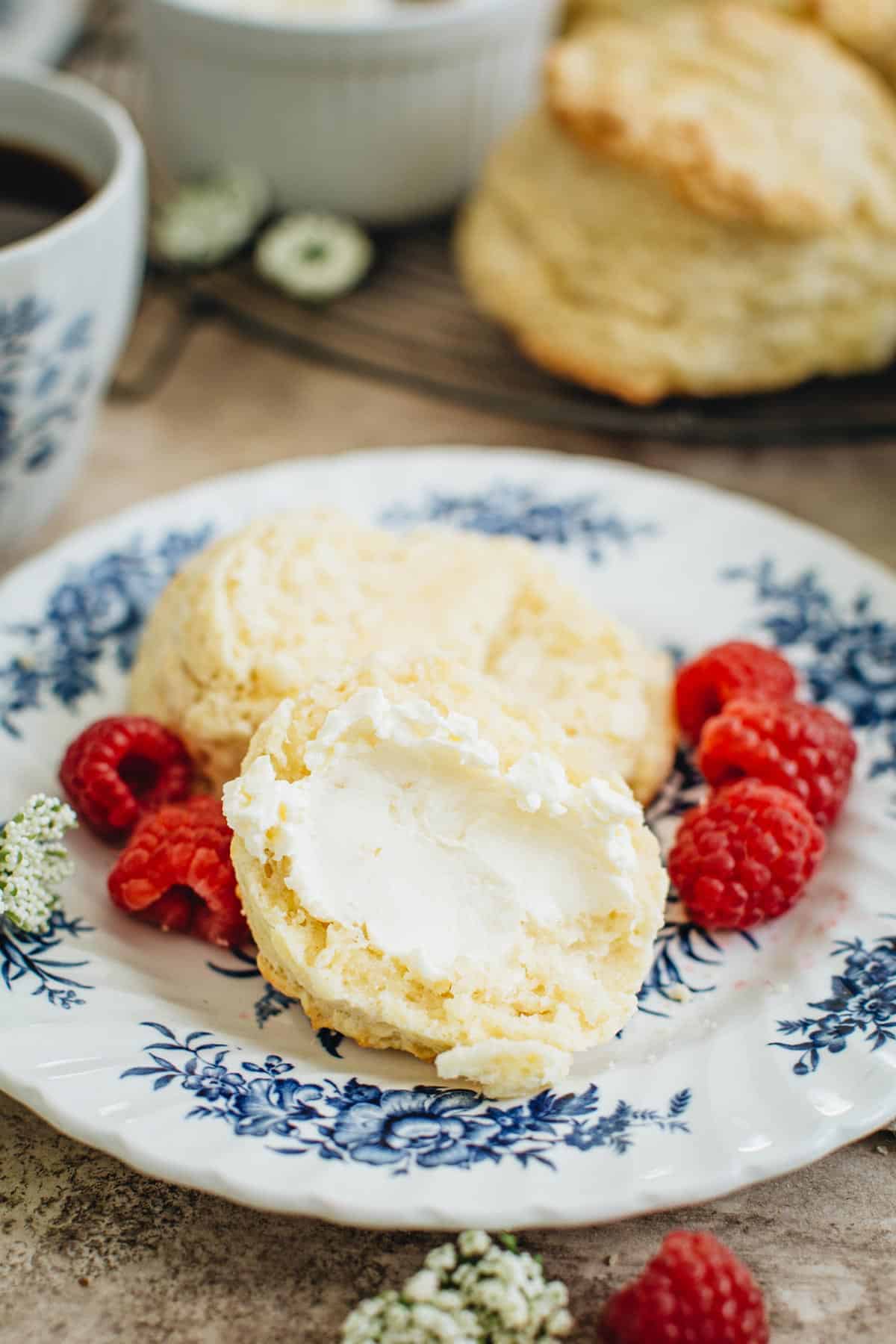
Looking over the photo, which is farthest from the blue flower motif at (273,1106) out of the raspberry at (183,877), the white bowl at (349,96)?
the white bowl at (349,96)

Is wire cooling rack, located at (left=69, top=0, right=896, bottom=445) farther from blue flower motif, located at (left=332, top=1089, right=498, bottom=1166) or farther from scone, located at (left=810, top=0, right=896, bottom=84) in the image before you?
blue flower motif, located at (left=332, top=1089, right=498, bottom=1166)

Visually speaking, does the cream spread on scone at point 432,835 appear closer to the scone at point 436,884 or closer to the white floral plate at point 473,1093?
the scone at point 436,884

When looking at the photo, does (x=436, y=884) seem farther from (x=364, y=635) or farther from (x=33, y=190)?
Answer: (x=33, y=190)

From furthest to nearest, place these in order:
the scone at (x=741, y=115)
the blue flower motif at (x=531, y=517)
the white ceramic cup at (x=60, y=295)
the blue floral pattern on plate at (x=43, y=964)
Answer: the scone at (x=741, y=115), the blue flower motif at (x=531, y=517), the white ceramic cup at (x=60, y=295), the blue floral pattern on plate at (x=43, y=964)

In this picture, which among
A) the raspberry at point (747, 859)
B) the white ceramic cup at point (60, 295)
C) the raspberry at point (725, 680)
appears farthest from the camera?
the white ceramic cup at point (60, 295)

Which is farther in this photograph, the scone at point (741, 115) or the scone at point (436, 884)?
the scone at point (741, 115)

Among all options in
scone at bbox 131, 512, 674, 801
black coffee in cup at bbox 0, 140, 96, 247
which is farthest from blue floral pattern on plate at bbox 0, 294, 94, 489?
scone at bbox 131, 512, 674, 801

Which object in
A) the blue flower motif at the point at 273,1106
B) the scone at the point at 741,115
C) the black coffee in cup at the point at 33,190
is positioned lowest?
the blue flower motif at the point at 273,1106
